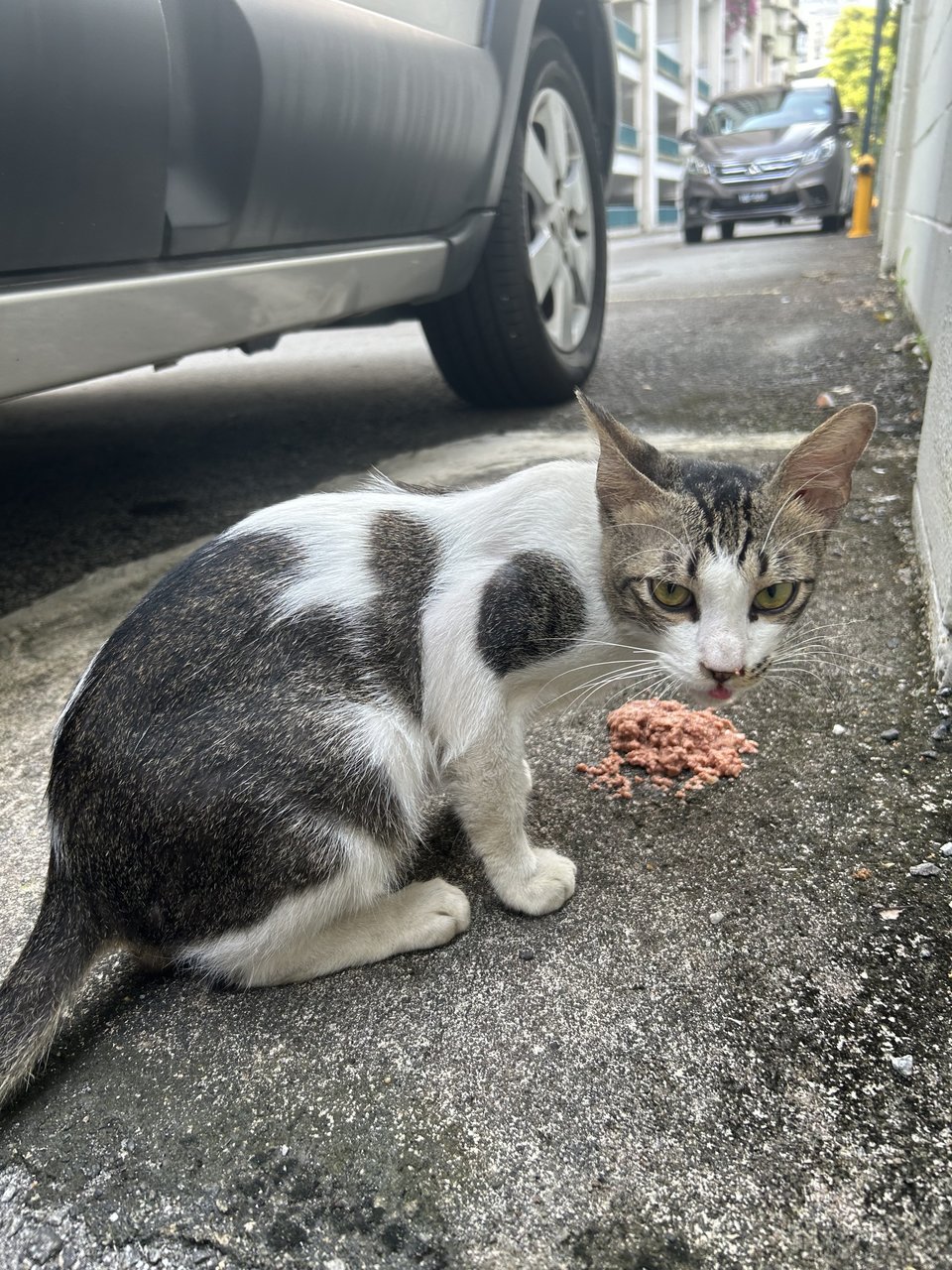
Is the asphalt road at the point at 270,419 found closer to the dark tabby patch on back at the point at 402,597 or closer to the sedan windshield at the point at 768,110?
the dark tabby patch on back at the point at 402,597

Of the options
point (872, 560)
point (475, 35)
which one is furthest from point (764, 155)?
point (872, 560)

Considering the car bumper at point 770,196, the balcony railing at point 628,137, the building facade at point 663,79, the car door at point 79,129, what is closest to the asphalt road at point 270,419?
the car door at point 79,129

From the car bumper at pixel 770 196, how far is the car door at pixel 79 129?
1374 cm

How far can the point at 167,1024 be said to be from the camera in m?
1.41

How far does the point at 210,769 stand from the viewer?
1366 millimetres

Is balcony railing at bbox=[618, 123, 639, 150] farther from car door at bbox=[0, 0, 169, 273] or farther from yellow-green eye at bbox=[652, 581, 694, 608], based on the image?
yellow-green eye at bbox=[652, 581, 694, 608]

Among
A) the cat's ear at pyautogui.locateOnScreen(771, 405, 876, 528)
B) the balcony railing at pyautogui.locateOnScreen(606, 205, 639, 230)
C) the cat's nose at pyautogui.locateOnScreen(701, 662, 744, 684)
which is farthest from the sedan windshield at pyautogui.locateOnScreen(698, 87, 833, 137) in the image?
the cat's nose at pyautogui.locateOnScreen(701, 662, 744, 684)

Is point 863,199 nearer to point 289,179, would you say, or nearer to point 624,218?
point 289,179

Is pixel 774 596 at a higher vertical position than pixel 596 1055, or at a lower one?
higher

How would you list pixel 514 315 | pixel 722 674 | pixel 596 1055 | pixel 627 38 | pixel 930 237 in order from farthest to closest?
pixel 627 38 < pixel 930 237 < pixel 514 315 < pixel 722 674 < pixel 596 1055

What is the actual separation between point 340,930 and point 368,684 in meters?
0.42

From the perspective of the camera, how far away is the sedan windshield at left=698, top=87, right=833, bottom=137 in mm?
14289

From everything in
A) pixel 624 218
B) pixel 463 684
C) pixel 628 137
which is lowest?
pixel 624 218

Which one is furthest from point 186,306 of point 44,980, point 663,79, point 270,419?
point 663,79
